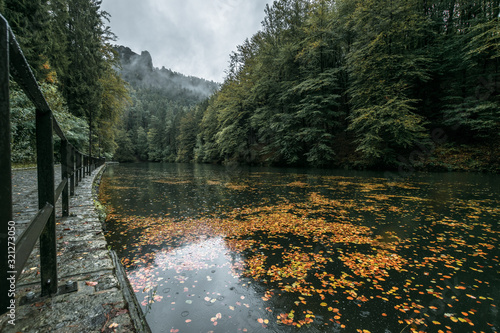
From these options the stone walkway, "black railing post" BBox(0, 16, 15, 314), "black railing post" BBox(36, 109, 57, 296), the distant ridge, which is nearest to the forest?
the stone walkway

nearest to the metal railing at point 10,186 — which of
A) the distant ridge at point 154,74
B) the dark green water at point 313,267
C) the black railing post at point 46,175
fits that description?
the black railing post at point 46,175

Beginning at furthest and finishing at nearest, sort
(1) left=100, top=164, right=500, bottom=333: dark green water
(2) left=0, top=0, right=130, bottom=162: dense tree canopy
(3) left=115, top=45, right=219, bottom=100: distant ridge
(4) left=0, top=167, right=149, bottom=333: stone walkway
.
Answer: (3) left=115, top=45, right=219, bottom=100: distant ridge → (2) left=0, top=0, right=130, bottom=162: dense tree canopy → (1) left=100, top=164, right=500, bottom=333: dark green water → (4) left=0, top=167, right=149, bottom=333: stone walkway

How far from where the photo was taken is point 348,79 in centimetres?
2344

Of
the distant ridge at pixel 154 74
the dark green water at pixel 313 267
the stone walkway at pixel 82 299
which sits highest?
the distant ridge at pixel 154 74

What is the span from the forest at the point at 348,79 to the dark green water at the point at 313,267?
11.5 m

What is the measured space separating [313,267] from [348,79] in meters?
24.4

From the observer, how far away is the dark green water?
2.35 m

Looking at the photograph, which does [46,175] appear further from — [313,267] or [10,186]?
[313,267]

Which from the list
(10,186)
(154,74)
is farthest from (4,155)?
(154,74)

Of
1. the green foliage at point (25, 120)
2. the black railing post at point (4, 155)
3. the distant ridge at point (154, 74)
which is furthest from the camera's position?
the distant ridge at point (154, 74)

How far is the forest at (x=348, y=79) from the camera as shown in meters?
15.8

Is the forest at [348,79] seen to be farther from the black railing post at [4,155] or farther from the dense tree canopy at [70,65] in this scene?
the black railing post at [4,155]

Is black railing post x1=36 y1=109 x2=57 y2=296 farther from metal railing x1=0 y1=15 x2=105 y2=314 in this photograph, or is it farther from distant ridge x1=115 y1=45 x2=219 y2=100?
distant ridge x1=115 y1=45 x2=219 y2=100

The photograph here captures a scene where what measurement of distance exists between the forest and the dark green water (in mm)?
11471
